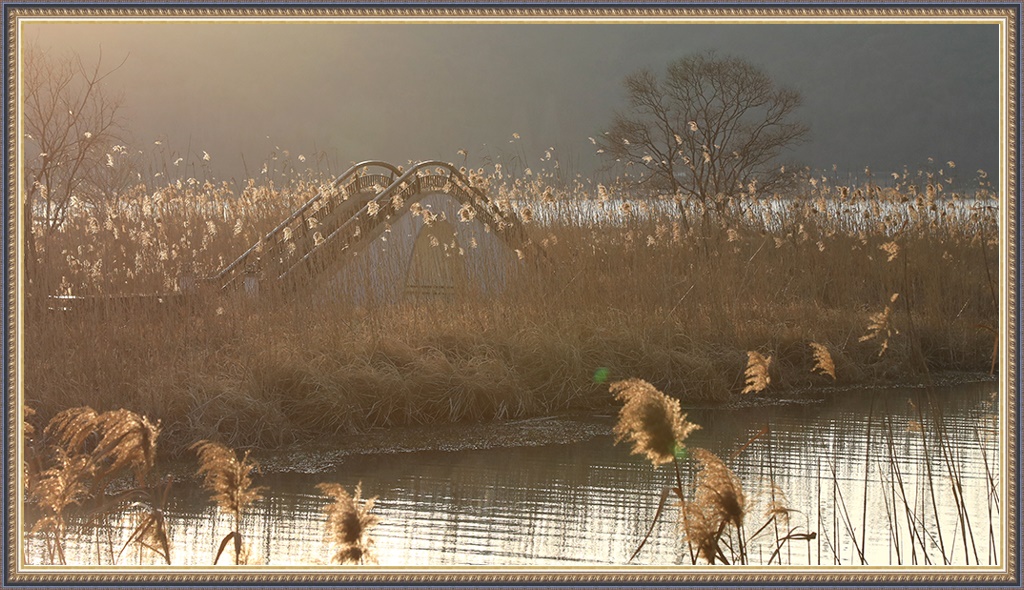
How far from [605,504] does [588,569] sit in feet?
7.71

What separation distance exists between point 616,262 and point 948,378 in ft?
8.83

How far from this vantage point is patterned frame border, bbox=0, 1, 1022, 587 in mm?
2039

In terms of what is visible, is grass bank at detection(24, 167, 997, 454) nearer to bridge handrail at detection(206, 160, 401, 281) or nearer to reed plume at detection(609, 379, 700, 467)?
bridge handrail at detection(206, 160, 401, 281)

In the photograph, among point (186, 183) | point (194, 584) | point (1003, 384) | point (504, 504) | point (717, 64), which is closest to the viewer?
point (194, 584)

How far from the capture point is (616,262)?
25.8 ft

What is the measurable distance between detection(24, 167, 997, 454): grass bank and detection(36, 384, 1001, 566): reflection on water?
72 centimetres

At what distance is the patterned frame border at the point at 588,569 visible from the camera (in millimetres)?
2039

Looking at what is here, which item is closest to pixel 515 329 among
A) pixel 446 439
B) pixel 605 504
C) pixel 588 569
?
pixel 446 439

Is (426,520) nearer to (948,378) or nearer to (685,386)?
(685,386)

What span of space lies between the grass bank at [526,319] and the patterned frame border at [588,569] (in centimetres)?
209

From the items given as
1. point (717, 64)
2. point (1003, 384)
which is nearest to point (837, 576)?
point (1003, 384)

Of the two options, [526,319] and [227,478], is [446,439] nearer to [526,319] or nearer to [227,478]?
[526,319]

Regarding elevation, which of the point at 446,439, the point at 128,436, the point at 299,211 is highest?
the point at 299,211

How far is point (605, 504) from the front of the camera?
4355mm
